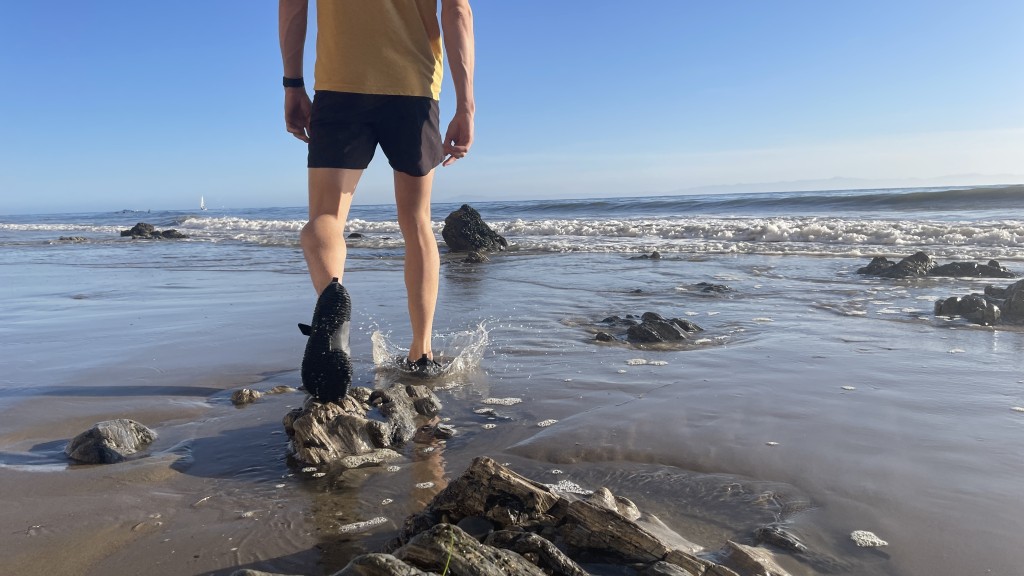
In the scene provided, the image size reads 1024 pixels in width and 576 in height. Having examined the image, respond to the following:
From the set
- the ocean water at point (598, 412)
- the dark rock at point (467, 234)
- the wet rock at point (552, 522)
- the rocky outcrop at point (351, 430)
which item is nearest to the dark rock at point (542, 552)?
the wet rock at point (552, 522)

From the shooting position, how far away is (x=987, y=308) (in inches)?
183

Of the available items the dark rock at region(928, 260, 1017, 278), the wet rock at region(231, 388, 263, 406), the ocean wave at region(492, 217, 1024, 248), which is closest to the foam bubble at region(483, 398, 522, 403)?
the wet rock at region(231, 388, 263, 406)

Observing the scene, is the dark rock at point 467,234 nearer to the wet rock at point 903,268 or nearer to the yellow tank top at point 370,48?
the wet rock at point 903,268

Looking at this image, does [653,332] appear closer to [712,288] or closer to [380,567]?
[712,288]

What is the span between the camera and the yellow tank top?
108 inches

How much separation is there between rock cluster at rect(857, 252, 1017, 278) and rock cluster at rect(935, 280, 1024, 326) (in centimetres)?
214

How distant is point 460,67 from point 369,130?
0.50 m

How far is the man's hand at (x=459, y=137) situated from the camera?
3.08 meters

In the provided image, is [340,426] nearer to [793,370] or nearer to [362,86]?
[362,86]

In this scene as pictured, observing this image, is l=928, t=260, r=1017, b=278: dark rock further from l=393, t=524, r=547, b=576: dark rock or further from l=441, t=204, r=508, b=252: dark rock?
l=393, t=524, r=547, b=576: dark rock

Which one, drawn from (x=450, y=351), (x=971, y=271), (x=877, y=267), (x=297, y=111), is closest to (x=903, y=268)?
(x=877, y=267)

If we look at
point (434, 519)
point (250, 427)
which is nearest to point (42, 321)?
point (250, 427)

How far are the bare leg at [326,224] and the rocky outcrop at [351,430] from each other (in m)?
0.48

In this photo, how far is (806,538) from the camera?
5.52ft
